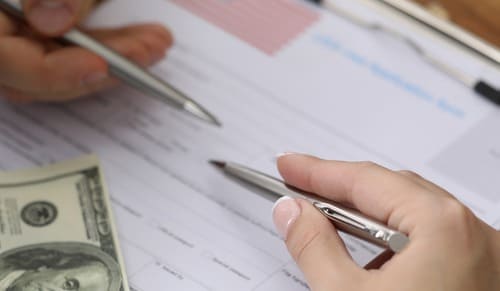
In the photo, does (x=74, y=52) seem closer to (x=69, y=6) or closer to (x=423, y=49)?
(x=69, y=6)

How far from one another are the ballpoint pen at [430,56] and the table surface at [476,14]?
0.04m

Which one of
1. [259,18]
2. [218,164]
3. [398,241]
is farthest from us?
[259,18]

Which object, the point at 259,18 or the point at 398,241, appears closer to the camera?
the point at 398,241

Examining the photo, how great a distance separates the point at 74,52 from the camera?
616 millimetres

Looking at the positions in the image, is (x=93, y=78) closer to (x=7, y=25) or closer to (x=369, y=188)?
(x=7, y=25)

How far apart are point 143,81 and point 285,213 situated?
0.19 meters

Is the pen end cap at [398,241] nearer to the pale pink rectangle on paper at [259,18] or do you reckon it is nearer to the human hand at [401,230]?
the human hand at [401,230]

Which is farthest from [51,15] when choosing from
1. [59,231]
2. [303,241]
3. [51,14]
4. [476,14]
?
[476,14]

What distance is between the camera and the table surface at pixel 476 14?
0.72 meters

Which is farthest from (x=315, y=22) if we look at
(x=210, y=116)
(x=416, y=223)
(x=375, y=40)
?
(x=416, y=223)

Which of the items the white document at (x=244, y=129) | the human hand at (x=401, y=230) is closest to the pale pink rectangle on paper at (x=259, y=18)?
the white document at (x=244, y=129)

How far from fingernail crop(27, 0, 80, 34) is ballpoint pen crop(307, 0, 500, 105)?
238 mm

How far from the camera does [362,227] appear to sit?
47 centimetres

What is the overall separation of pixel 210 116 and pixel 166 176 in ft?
0.20
